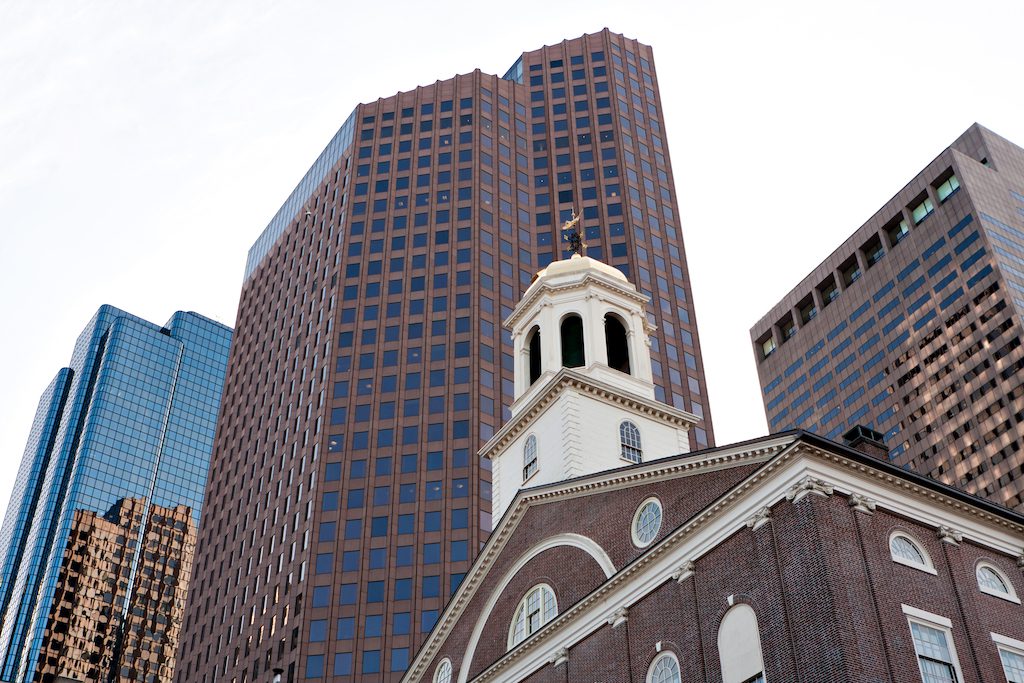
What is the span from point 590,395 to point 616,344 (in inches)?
267

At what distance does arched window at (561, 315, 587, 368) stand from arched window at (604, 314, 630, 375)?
1386 mm

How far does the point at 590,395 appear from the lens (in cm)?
5088

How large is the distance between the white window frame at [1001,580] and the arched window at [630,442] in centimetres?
1813

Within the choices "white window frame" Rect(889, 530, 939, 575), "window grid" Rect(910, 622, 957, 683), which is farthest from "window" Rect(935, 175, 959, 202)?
"window grid" Rect(910, 622, 957, 683)

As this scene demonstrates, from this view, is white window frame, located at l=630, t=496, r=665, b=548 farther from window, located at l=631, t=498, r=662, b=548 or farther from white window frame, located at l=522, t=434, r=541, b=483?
white window frame, located at l=522, t=434, r=541, b=483

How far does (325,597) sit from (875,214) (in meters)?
105

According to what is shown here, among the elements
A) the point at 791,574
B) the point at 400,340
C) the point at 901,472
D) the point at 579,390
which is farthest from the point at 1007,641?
the point at 400,340

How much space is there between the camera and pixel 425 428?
105 metres

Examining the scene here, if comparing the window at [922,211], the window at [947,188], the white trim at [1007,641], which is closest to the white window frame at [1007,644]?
the white trim at [1007,641]

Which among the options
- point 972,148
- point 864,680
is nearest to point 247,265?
point 972,148

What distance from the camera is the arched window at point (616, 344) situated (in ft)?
185

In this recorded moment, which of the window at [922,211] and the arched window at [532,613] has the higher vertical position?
the window at [922,211]

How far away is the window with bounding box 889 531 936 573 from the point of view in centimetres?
3203

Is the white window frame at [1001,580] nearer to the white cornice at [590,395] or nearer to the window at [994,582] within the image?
the window at [994,582]
